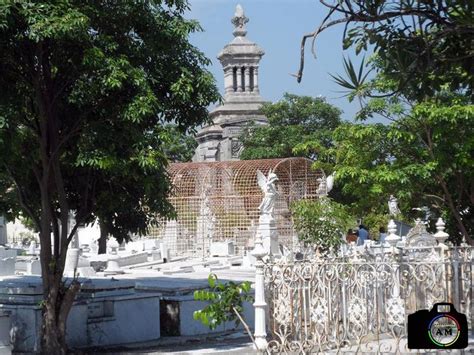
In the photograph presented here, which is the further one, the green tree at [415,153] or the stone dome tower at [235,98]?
the stone dome tower at [235,98]

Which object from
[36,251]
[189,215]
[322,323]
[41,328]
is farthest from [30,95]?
[36,251]

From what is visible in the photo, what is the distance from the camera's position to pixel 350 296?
33.6 feet

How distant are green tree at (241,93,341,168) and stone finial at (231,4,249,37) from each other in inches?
603

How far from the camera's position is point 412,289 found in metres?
10.2

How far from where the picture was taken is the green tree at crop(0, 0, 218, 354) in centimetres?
1130

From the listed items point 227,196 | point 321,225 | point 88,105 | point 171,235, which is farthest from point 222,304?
point 171,235

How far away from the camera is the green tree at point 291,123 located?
50.3m

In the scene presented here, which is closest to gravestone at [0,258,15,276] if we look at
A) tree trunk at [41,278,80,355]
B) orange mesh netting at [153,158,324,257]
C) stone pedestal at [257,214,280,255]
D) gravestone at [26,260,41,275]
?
gravestone at [26,260,41,275]

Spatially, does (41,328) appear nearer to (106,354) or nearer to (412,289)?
(106,354)

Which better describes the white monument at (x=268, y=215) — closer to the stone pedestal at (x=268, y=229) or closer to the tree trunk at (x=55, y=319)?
the stone pedestal at (x=268, y=229)

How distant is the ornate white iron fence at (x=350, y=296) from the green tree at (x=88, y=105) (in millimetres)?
2536

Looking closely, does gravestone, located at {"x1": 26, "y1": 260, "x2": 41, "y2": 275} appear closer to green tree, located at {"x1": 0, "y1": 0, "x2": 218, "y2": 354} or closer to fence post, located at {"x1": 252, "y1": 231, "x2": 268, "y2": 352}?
green tree, located at {"x1": 0, "y1": 0, "x2": 218, "y2": 354}

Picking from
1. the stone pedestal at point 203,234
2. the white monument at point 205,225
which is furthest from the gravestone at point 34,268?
the white monument at point 205,225

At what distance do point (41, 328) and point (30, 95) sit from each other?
3.21 m
